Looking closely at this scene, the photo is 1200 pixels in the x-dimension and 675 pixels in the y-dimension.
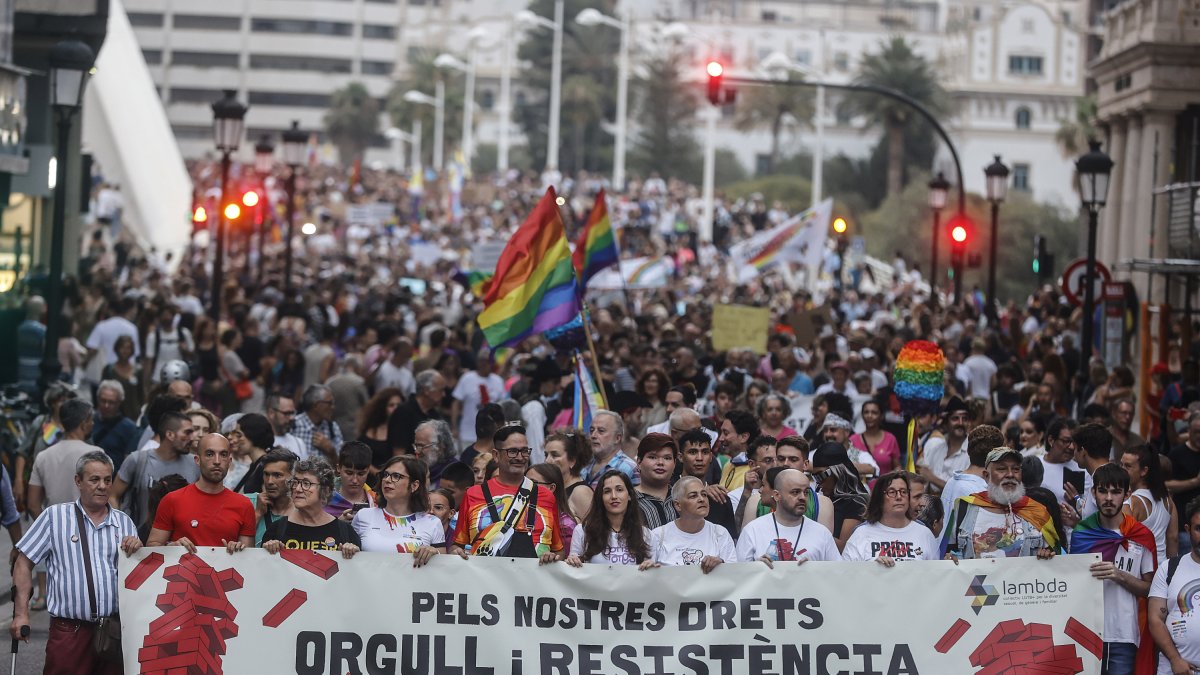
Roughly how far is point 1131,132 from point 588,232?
42.5ft

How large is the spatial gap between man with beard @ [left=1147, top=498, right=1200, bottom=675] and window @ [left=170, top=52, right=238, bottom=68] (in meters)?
137

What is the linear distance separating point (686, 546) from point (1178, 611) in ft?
7.14

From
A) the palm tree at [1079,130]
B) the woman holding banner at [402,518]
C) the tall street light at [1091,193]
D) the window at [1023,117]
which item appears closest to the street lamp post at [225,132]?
the tall street light at [1091,193]

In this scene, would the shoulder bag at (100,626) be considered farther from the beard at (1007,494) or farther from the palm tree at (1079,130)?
the palm tree at (1079,130)

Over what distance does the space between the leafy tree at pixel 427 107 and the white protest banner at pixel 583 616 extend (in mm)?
109889

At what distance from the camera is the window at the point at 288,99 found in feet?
470

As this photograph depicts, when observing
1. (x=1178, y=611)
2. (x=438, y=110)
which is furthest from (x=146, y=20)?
(x=1178, y=611)

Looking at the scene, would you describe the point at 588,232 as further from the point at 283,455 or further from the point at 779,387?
the point at 283,455

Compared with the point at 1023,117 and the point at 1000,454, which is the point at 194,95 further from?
the point at 1000,454

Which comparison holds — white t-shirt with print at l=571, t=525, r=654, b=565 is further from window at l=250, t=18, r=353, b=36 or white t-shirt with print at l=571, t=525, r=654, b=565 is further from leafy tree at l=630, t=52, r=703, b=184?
window at l=250, t=18, r=353, b=36

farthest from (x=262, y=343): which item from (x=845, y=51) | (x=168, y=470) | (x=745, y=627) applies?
(x=845, y=51)

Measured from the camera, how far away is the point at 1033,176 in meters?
93.9

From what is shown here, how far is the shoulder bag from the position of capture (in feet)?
29.3

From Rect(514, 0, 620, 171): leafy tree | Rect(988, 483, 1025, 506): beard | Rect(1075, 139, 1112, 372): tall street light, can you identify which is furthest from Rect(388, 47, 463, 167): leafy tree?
Rect(988, 483, 1025, 506): beard
